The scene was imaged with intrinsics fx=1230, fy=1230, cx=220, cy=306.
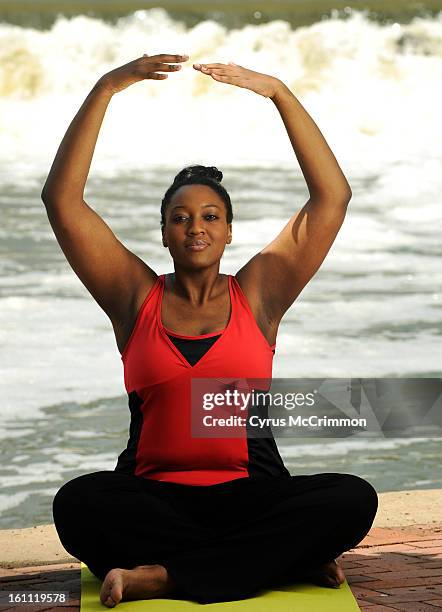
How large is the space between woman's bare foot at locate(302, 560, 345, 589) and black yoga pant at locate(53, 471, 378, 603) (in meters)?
0.02

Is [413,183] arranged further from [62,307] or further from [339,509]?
[339,509]

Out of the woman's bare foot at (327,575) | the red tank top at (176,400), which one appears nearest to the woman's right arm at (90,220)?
the red tank top at (176,400)

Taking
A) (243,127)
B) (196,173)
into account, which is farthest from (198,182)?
(243,127)

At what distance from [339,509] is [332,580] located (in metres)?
0.18

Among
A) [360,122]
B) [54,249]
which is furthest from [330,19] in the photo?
[54,249]

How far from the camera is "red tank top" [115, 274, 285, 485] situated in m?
2.93

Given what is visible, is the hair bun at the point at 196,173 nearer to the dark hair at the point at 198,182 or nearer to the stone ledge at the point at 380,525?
the dark hair at the point at 198,182

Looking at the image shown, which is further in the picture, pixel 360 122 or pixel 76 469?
pixel 360 122

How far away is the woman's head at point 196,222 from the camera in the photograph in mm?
3035

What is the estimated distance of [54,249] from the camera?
12.0 metres

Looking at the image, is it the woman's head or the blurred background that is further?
the blurred background

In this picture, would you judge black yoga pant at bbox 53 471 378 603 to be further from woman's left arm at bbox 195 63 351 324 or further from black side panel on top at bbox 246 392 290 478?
woman's left arm at bbox 195 63 351 324

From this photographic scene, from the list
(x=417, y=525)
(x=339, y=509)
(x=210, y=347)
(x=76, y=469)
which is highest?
(x=210, y=347)

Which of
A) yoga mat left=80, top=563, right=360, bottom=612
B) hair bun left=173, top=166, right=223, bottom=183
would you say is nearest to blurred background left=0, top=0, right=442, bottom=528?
hair bun left=173, top=166, right=223, bottom=183
